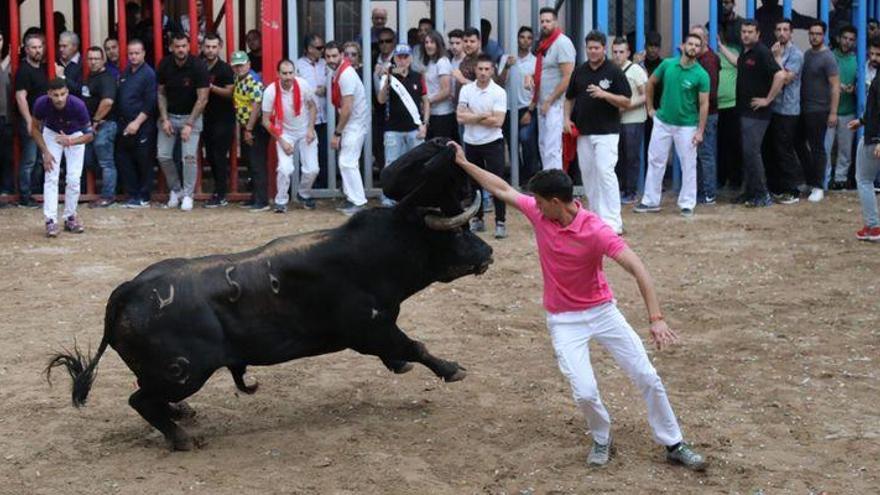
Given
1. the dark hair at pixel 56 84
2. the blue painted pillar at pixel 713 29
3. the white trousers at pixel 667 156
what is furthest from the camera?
the blue painted pillar at pixel 713 29

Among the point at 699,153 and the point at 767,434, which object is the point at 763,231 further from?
the point at 767,434

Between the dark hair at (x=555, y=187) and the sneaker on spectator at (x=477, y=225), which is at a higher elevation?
the dark hair at (x=555, y=187)

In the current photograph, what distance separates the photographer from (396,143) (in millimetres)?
16625

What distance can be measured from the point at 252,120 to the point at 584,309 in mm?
9017

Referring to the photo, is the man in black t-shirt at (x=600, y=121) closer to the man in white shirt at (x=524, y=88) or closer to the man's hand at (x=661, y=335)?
the man in white shirt at (x=524, y=88)

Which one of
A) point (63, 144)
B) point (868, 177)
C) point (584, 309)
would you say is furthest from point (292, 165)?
point (584, 309)

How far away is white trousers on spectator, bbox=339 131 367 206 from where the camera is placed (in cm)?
1647

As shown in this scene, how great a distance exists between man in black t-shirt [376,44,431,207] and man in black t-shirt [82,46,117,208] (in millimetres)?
3020

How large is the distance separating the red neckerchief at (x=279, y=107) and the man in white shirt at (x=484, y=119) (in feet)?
6.79

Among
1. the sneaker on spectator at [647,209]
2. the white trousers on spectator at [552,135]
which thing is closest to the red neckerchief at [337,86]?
the white trousers on spectator at [552,135]

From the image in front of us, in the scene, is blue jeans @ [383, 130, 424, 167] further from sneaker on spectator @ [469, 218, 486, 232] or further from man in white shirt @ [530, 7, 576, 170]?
sneaker on spectator @ [469, 218, 486, 232]

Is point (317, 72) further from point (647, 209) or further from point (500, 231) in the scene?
point (647, 209)

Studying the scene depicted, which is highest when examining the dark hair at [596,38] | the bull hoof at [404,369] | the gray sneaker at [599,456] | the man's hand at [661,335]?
the dark hair at [596,38]

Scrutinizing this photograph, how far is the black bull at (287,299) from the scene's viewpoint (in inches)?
342
